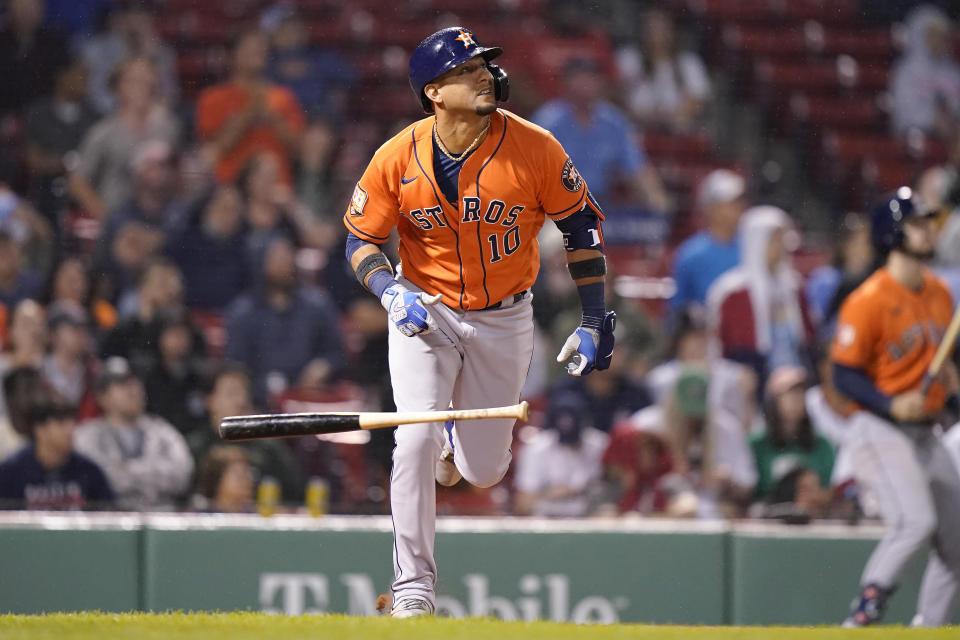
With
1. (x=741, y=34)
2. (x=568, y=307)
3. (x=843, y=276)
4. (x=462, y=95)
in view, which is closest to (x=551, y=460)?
(x=568, y=307)

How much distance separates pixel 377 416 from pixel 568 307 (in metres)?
3.67

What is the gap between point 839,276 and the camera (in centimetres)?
819

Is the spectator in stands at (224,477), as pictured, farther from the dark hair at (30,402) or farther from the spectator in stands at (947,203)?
the spectator in stands at (947,203)

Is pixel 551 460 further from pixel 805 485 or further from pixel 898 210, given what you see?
pixel 898 210

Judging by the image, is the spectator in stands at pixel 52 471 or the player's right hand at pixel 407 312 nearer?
the player's right hand at pixel 407 312

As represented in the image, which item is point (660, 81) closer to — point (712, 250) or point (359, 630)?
point (712, 250)

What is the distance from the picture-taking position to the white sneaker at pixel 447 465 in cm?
490

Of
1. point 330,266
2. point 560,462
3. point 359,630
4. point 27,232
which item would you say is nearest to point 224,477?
point 330,266

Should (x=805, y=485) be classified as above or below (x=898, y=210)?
below

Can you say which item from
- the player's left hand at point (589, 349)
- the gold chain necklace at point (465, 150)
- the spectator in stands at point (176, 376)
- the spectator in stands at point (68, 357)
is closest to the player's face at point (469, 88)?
the gold chain necklace at point (465, 150)

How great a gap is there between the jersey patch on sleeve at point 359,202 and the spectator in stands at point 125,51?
4317 mm

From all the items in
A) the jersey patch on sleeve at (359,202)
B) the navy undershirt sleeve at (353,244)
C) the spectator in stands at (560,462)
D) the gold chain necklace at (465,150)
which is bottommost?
the spectator in stands at (560,462)

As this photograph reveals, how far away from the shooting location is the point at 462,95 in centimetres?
430

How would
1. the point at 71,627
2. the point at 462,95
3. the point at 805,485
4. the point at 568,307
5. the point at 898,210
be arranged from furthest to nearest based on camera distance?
the point at 568,307 → the point at 805,485 → the point at 898,210 → the point at 462,95 → the point at 71,627
